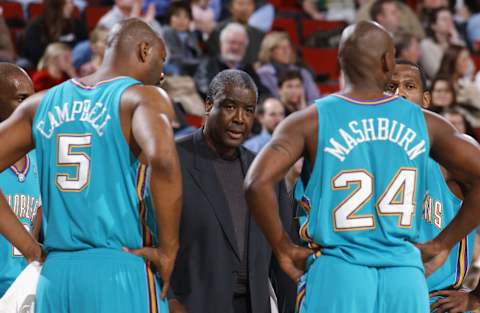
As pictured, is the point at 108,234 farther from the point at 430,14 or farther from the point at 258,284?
the point at 430,14

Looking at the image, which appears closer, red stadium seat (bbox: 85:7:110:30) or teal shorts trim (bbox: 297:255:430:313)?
teal shorts trim (bbox: 297:255:430:313)

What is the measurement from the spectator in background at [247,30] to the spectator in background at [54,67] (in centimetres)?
194

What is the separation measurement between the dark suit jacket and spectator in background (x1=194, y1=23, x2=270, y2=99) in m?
5.19

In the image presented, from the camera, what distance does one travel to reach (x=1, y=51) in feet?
33.4

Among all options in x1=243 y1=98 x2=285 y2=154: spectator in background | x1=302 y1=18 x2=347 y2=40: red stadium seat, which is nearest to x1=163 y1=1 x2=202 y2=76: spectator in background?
x1=243 y1=98 x2=285 y2=154: spectator in background

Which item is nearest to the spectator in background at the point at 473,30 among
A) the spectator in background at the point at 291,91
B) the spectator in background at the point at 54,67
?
the spectator in background at the point at 291,91

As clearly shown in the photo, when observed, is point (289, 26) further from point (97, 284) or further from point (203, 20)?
point (97, 284)

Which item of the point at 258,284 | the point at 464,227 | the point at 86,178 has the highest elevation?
the point at 86,178

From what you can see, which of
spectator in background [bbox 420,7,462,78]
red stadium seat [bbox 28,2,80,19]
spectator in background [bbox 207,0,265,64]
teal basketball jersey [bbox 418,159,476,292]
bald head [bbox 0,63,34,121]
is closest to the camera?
teal basketball jersey [bbox 418,159,476,292]

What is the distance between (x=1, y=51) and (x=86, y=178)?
6455 millimetres

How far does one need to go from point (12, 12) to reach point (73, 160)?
827cm

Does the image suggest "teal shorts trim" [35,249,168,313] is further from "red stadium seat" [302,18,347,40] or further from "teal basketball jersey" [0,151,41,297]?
"red stadium seat" [302,18,347,40]

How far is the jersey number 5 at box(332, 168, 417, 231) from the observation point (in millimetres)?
3998

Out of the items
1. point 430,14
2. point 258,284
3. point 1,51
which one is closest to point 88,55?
point 1,51
